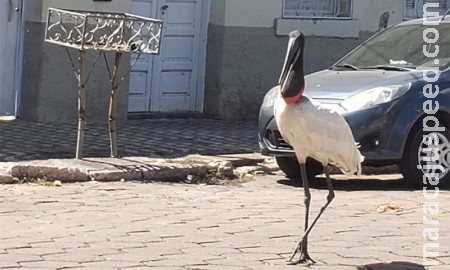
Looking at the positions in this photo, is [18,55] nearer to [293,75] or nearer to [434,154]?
[434,154]

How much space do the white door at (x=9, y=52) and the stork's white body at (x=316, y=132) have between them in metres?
7.34

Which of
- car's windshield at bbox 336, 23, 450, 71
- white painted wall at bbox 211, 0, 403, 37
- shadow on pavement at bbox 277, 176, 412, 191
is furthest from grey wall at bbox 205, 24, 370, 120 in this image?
shadow on pavement at bbox 277, 176, 412, 191

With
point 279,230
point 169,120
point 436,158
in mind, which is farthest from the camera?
point 169,120

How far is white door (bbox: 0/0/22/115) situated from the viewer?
14.4m

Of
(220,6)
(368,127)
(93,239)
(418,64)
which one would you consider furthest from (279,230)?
(220,6)

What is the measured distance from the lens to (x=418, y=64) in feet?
38.3

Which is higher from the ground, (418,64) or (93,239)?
(418,64)

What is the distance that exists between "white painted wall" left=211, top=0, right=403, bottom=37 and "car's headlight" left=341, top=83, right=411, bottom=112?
4828 mm

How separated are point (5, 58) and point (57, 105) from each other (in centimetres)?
90

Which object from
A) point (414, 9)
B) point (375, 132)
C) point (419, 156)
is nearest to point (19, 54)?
point (375, 132)

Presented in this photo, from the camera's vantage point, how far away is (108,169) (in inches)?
437

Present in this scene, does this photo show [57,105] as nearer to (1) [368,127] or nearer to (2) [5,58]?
(2) [5,58]

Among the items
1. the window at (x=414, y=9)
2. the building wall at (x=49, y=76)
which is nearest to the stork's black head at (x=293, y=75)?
the building wall at (x=49, y=76)

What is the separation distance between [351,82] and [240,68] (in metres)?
4.51
